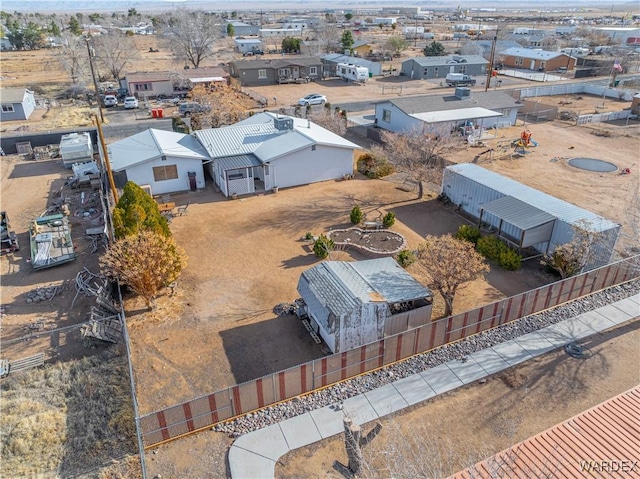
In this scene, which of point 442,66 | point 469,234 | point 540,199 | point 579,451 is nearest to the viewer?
point 579,451

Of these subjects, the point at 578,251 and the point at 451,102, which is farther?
the point at 451,102

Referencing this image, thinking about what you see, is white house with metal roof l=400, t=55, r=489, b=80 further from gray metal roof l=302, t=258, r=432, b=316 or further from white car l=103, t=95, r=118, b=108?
A: gray metal roof l=302, t=258, r=432, b=316

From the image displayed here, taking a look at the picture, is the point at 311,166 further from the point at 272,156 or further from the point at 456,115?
the point at 456,115

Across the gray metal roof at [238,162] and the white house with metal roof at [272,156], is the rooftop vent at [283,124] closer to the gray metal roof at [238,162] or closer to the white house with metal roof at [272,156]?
the white house with metal roof at [272,156]

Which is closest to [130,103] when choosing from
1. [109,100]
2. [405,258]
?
[109,100]

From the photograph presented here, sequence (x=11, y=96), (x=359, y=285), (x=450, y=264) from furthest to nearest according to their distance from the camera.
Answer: (x=11, y=96) < (x=450, y=264) < (x=359, y=285)

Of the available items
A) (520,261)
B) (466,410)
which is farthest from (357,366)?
(520,261)

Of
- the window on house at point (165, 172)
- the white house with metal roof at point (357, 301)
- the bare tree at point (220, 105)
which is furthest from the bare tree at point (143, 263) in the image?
the bare tree at point (220, 105)

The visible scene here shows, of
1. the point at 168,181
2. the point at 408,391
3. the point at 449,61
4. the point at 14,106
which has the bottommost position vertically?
the point at 408,391

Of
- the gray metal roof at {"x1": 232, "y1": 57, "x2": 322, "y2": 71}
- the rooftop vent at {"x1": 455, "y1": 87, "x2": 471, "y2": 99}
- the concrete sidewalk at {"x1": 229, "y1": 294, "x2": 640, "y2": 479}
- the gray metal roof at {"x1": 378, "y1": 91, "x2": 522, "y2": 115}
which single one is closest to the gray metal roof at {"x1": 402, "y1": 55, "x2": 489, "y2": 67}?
the gray metal roof at {"x1": 232, "y1": 57, "x2": 322, "y2": 71}
